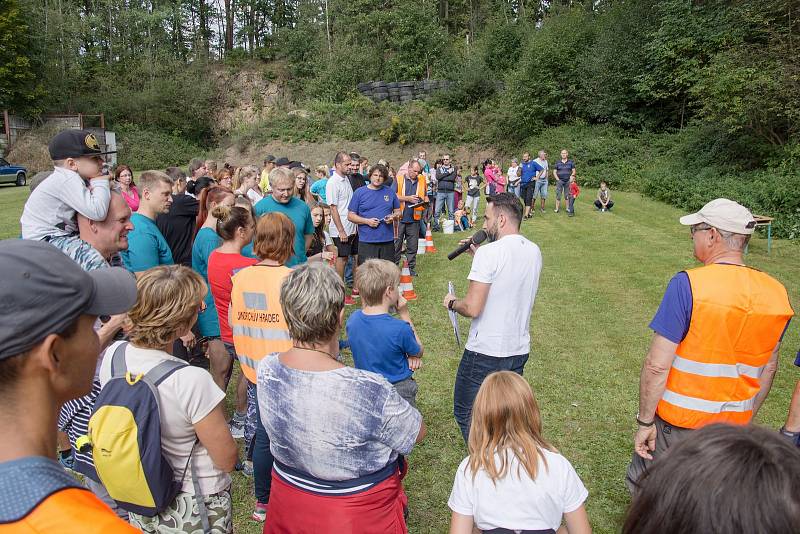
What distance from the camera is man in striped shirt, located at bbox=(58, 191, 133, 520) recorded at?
255cm

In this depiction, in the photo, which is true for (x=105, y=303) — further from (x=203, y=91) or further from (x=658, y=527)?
(x=203, y=91)

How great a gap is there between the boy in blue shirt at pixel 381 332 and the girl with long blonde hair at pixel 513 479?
3.37ft

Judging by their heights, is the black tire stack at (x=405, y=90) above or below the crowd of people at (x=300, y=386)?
above

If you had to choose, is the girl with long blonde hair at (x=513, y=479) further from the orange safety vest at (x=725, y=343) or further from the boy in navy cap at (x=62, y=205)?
the boy in navy cap at (x=62, y=205)

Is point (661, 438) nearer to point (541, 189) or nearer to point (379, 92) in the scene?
point (541, 189)

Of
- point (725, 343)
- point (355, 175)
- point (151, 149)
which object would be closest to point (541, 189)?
point (355, 175)

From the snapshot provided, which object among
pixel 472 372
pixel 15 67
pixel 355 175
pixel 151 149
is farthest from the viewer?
pixel 151 149

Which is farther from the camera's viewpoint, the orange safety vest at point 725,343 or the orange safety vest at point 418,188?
the orange safety vest at point 418,188

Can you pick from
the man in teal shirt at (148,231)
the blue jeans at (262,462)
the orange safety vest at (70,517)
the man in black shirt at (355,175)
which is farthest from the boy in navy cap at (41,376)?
the man in black shirt at (355,175)

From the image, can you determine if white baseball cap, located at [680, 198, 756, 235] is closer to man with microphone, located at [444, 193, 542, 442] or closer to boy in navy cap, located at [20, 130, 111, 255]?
man with microphone, located at [444, 193, 542, 442]

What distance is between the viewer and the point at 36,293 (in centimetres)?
103

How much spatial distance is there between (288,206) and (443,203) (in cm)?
877

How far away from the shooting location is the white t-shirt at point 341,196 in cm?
809

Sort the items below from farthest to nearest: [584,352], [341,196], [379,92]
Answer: [379,92], [341,196], [584,352]
